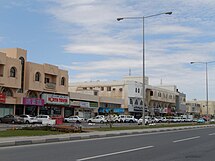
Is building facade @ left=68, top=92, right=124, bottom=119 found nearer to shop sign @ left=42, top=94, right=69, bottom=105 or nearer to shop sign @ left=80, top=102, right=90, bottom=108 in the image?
shop sign @ left=80, top=102, right=90, bottom=108

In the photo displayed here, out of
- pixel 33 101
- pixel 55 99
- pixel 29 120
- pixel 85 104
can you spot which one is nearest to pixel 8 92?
pixel 33 101

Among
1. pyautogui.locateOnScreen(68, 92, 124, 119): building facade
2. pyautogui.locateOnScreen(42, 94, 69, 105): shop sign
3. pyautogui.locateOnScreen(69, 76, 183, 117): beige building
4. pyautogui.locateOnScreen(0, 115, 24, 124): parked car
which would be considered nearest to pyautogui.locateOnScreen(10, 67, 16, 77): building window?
pyautogui.locateOnScreen(0, 115, 24, 124): parked car

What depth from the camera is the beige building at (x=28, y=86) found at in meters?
51.6

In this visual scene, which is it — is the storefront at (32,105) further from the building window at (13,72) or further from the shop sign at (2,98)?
the shop sign at (2,98)

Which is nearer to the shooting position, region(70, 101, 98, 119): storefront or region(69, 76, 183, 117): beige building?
region(70, 101, 98, 119): storefront

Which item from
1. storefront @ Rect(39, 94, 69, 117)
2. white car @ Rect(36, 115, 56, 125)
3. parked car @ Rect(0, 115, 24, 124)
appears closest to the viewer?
white car @ Rect(36, 115, 56, 125)

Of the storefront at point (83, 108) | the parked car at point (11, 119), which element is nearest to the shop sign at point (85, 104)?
the storefront at point (83, 108)

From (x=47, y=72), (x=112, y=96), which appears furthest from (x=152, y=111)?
(x=47, y=72)

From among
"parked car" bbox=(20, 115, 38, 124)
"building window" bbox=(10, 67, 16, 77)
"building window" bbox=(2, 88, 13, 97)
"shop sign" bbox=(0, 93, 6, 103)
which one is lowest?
"parked car" bbox=(20, 115, 38, 124)

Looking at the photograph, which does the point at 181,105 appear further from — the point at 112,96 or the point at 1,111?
the point at 1,111

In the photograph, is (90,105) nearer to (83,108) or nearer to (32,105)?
(83,108)

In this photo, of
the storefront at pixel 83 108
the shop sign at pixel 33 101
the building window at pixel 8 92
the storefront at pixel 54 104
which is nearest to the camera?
the building window at pixel 8 92

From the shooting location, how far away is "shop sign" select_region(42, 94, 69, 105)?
5909cm

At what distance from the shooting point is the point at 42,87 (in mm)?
58688
